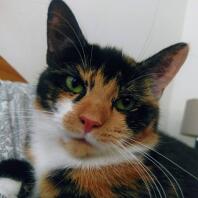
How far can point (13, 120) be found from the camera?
3.88 ft

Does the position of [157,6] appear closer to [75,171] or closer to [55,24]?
[55,24]

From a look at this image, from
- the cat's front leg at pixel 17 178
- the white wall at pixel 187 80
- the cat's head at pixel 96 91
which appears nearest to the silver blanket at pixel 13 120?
the cat's front leg at pixel 17 178

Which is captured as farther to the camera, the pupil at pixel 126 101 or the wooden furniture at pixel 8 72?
the wooden furniture at pixel 8 72

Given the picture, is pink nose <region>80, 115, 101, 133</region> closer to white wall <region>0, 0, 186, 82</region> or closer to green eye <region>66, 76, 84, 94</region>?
green eye <region>66, 76, 84, 94</region>

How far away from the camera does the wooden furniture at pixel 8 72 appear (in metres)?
1.54

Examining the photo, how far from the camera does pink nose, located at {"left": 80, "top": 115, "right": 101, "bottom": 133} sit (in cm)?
78

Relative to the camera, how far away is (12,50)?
1.61 metres

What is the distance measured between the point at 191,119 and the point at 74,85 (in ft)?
4.13

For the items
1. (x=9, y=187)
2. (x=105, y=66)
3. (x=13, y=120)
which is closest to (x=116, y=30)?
(x=13, y=120)

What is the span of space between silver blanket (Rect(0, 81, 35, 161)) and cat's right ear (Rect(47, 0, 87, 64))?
21 cm

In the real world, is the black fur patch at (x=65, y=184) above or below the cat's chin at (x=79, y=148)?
below

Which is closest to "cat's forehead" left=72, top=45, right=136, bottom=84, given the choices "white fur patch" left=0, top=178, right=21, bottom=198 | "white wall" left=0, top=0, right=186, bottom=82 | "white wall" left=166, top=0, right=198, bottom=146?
"white fur patch" left=0, top=178, right=21, bottom=198

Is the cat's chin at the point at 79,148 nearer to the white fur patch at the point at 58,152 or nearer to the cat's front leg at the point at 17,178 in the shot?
the white fur patch at the point at 58,152

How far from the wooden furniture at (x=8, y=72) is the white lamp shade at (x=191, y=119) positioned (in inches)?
36.9
